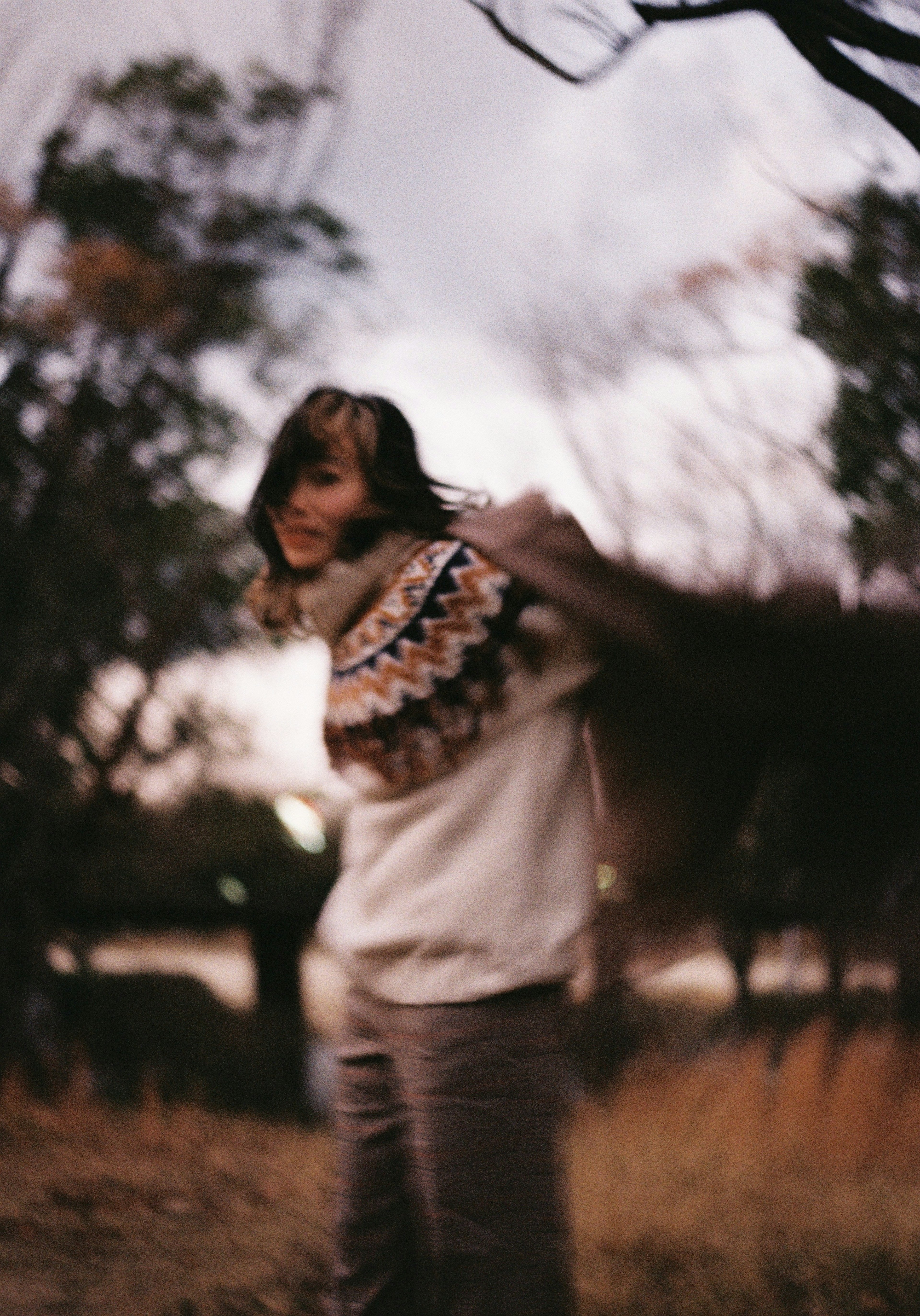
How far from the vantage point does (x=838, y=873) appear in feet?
4.60

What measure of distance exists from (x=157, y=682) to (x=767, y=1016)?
5.23m

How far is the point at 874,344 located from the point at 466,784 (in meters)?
2.25

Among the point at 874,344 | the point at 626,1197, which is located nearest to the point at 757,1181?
the point at 626,1197

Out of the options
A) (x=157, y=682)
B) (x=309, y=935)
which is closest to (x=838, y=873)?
(x=157, y=682)

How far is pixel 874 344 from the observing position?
118 inches

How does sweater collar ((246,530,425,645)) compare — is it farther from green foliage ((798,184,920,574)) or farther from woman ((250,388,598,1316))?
green foliage ((798,184,920,574))

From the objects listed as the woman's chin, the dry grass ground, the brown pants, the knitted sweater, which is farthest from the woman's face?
the dry grass ground

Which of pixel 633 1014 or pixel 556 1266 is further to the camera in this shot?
pixel 633 1014

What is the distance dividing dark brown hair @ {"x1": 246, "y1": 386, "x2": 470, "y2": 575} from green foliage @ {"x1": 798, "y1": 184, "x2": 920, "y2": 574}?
102cm

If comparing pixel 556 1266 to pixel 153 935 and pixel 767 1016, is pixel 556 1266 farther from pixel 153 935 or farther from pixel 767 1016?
pixel 153 935

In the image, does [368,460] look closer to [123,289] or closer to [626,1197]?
[626,1197]

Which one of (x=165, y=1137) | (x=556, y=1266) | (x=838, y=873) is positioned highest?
(x=838, y=873)

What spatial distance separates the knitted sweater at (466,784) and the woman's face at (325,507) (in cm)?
12

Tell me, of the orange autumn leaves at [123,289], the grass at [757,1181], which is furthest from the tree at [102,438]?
the grass at [757,1181]
